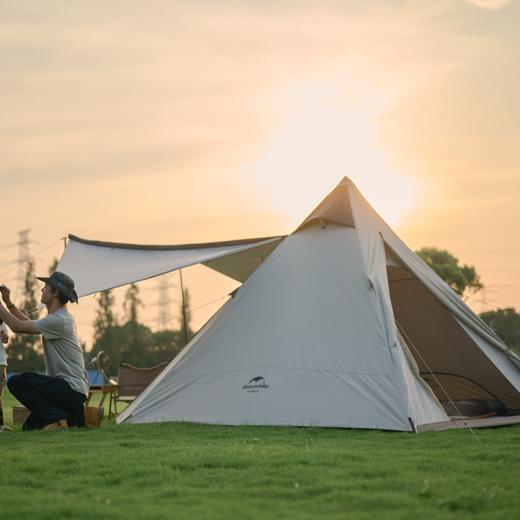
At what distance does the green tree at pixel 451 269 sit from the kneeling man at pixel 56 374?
159ft

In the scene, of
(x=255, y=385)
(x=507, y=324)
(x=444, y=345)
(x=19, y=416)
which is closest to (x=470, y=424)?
(x=255, y=385)

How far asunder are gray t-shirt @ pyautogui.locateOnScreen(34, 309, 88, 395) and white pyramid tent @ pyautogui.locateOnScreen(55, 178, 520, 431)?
0.52 meters

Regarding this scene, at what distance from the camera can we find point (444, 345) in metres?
11.1

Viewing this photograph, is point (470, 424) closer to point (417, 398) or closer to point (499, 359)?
point (417, 398)

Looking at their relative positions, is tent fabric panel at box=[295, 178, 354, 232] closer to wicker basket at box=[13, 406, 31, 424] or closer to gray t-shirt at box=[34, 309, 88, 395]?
gray t-shirt at box=[34, 309, 88, 395]

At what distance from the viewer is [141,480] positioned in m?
5.61

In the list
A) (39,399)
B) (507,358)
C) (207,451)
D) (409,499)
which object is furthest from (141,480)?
(507,358)

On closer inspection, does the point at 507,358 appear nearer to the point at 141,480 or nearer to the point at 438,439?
the point at 438,439

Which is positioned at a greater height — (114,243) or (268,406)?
(114,243)

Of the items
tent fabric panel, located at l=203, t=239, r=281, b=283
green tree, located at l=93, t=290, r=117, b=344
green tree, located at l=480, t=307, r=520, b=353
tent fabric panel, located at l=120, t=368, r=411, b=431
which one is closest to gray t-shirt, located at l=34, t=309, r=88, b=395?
tent fabric panel, located at l=120, t=368, r=411, b=431

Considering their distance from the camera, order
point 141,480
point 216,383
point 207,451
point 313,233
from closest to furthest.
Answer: point 141,480, point 207,451, point 216,383, point 313,233

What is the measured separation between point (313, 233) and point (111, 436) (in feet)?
10.1

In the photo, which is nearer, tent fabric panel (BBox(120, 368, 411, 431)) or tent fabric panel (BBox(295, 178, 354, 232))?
tent fabric panel (BBox(120, 368, 411, 431))

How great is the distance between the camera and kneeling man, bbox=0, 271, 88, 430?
28.4ft
